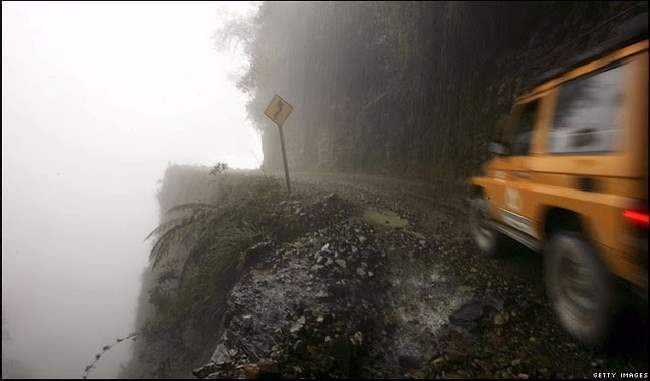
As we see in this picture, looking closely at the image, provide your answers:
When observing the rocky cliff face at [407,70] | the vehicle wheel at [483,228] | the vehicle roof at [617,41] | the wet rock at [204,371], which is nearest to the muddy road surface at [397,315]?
the wet rock at [204,371]

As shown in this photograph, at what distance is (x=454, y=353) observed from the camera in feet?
12.1

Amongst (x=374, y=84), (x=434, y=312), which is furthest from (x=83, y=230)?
(x=434, y=312)

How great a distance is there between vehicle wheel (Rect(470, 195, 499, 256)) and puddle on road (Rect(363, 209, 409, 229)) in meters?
1.36

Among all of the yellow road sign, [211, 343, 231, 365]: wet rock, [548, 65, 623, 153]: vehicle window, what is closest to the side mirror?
[548, 65, 623, 153]: vehicle window

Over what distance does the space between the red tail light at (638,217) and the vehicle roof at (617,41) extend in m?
1.12

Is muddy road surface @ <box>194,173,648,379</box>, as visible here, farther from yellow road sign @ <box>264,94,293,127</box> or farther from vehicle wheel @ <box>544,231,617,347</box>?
yellow road sign @ <box>264,94,293,127</box>

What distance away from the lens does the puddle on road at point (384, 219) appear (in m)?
7.07

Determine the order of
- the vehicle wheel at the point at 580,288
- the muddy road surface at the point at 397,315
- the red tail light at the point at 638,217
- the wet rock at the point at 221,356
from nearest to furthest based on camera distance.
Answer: the red tail light at the point at 638,217, the vehicle wheel at the point at 580,288, the muddy road surface at the point at 397,315, the wet rock at the point at 221,356

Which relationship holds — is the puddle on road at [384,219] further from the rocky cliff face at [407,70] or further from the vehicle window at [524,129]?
the rocky cliff face at [407,70]

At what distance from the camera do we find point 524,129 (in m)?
4.33

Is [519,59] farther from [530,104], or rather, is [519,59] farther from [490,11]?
[530,104]

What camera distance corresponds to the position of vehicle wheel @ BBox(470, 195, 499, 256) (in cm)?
538

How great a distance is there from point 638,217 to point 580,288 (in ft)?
3.77

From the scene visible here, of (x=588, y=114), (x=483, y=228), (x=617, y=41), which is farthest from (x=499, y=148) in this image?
(x=617, y=41)
